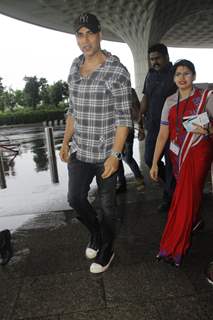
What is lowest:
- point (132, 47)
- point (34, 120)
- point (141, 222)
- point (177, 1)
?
point (34, 120)

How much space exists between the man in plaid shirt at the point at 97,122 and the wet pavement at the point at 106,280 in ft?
0.81

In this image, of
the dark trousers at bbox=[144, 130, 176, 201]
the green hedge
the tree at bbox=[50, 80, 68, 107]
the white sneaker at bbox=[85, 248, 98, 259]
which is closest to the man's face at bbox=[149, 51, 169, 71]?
the dark trousers at bbox=[144, 130, 176, 201]

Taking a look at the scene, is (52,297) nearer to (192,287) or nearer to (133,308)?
(133,308)

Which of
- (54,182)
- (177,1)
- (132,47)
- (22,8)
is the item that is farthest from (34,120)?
(54,182)

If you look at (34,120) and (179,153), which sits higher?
(179,153)

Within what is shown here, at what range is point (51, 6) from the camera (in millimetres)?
26078

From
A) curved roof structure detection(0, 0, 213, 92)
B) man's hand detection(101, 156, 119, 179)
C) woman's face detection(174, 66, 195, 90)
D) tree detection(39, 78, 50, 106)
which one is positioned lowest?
tree detection(39, 78, 50, 106)

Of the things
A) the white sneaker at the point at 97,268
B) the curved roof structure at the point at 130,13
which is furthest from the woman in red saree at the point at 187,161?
the curved roof structure at the point at 130,13

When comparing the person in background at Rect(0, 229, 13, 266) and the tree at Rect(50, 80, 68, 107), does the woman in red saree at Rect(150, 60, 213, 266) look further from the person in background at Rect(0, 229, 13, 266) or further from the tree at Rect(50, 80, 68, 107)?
the tree at Rect(50, 80, 68, 107)

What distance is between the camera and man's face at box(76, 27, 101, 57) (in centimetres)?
260

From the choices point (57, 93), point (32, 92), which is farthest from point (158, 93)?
point (32, 92)

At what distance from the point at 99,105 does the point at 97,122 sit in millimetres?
132

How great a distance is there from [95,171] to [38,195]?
3.04m

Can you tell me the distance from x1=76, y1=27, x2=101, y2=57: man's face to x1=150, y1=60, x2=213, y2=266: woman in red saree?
2.54ft
